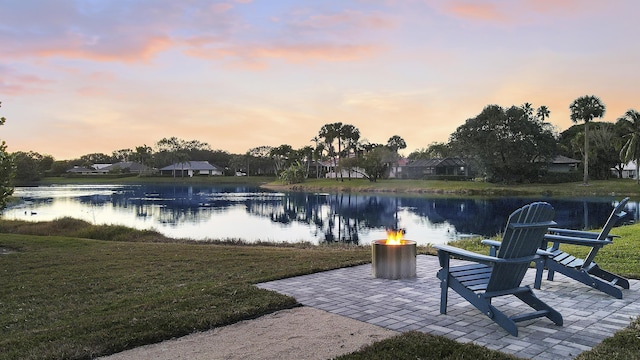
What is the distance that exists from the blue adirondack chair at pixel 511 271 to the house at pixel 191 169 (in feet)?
334

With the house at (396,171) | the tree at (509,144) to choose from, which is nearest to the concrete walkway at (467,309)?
the tree at (509,144)

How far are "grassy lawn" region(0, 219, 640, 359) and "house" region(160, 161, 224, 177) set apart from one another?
3744 inches

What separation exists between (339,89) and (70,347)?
86.5 feet

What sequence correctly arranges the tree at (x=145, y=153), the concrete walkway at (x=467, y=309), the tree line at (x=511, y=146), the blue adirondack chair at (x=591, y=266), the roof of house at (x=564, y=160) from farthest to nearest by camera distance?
the tree at (x=145, y=153) < the roof of house at (x=564, y=160) < the tree line at (x=511, y=146) < the blue adirondack chair at (x=591, y=266) < the concrete walkway at (x=467, y=309)

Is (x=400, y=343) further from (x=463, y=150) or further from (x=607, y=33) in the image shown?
(x=463, y=150)

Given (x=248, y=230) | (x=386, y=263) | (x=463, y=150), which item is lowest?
(x=248, y=230)

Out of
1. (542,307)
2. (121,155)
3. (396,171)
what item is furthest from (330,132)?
(121,155)

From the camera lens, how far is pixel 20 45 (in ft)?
55.7

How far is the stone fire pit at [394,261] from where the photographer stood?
Result: 19.6 ft

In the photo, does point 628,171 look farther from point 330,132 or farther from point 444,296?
point 444,296

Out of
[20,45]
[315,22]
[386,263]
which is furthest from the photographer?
[20,45]

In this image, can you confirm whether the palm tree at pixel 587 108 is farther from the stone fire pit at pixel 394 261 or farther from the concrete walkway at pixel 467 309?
the stone fire pit at pixel 394 261

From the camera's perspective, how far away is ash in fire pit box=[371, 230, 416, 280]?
5.96 m

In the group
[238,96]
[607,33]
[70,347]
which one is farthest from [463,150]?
[70,347]
